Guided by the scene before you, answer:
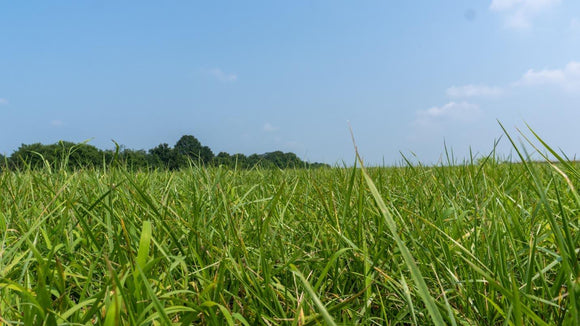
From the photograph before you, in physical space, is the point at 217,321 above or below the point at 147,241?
below

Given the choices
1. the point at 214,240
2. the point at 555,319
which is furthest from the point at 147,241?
the point at 555,319

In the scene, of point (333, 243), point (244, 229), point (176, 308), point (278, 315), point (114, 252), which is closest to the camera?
point (176, 308)

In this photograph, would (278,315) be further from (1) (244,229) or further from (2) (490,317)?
(1) (244,229)

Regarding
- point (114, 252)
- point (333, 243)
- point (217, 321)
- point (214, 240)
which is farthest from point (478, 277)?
point (114, 252)

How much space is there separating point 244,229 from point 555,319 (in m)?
0.94

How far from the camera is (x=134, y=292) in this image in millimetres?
845

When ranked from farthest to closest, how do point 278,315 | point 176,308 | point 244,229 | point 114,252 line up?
1. point 244,229
2. point 114,252
3. point 278,315
4. point 176,308

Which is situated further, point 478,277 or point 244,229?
point 244,229

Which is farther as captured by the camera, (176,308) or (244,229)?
(244,229)

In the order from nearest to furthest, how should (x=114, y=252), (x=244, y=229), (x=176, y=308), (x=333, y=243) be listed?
(x=176, y=308) < (x=114, y=252) < (x=333, y=243) < (x=244, y=229)

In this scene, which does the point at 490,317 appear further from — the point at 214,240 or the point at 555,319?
the point at 214,240

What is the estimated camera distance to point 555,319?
819mm

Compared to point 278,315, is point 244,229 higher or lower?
higher

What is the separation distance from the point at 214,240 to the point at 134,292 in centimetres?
45
